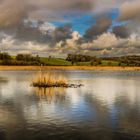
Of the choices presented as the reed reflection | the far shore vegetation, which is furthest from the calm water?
the far shore vegetation

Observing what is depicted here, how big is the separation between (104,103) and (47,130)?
9845 mm

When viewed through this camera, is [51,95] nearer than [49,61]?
Yes

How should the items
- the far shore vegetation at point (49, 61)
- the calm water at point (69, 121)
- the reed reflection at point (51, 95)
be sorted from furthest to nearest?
1. the far shore vegetation at point (49, 61)
2. the reed reflection at point (51, 95)
3. the calm water at point (69, 121)

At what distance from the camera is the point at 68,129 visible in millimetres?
14594

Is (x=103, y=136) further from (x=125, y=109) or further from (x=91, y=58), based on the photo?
(x=91, y=58)

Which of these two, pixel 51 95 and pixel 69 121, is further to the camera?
pixel 51 95

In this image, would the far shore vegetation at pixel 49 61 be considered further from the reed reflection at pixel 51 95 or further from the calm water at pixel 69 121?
the calm water at pixel 69 121

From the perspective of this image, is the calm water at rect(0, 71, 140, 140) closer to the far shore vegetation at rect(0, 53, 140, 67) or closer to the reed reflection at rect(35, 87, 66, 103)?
the reed reflection at rect(35, 87, 66, 103)

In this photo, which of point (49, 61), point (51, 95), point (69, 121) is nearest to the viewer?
point (69, 121)

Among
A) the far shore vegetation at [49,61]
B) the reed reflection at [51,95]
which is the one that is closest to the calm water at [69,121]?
the reed reflection at [51,95]

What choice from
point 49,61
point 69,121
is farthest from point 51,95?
A: point 49,61

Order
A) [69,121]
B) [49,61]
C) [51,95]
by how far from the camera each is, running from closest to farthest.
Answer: [69,121] → [51,95] → [49,61]

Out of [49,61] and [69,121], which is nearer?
[69,121]

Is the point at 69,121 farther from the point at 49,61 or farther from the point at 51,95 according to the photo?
the point at 49,61
